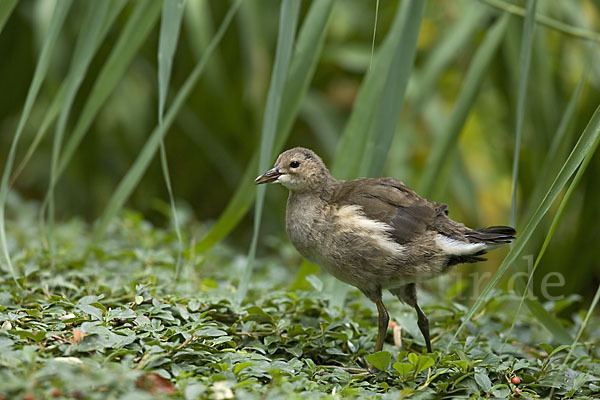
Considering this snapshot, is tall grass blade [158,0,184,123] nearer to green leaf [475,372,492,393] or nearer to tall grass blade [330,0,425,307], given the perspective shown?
tall grass blade [330,0,425,307]

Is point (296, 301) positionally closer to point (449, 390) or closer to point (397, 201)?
point (397, 201)

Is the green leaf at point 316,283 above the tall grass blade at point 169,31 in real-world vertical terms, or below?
below

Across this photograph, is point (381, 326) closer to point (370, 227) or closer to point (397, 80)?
point (370, 227)

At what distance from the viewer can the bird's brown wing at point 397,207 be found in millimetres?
2881

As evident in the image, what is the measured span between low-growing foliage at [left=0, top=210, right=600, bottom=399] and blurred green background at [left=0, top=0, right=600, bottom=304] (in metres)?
1.67

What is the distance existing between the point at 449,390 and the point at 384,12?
13.4ft

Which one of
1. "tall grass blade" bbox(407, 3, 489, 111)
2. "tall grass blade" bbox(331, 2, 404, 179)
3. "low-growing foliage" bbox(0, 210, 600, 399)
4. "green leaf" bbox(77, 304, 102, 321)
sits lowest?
"low-growing foliage" bbox(0, 210, 600, 399)

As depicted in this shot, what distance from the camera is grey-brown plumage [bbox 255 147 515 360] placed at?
9.30 feet

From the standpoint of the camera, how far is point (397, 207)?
115 inches

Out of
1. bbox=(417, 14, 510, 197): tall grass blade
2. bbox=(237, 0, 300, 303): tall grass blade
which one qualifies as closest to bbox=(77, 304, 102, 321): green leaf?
bbox=(237, 0, 300, 303): tall grass blade

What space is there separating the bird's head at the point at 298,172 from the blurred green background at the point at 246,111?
1.95 meters

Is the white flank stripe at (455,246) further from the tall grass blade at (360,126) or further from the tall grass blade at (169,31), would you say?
the tall grass blade at (169,31)

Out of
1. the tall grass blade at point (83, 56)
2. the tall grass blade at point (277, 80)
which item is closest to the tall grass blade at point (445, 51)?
the tall grass blade at point (277, 80)

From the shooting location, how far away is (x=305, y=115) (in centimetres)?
602
